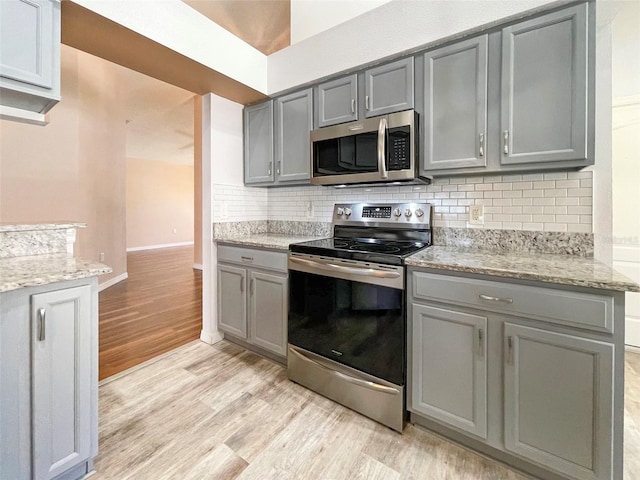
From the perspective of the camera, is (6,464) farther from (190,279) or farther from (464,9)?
(190,279)

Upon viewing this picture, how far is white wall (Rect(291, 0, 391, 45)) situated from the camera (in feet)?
7.78

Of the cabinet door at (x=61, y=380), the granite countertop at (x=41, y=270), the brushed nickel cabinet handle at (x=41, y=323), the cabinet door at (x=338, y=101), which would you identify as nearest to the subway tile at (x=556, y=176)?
the cabinet door at (x=338, y=101)

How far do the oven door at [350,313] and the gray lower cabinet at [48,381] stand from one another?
44.2 inches

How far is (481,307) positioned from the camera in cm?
139

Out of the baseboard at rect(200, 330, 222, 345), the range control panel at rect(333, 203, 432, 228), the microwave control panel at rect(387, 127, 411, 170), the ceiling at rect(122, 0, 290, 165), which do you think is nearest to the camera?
the microwave control panel at rect(387, 127, 411, 170)

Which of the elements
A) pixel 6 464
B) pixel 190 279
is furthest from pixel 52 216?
pixel 6 464

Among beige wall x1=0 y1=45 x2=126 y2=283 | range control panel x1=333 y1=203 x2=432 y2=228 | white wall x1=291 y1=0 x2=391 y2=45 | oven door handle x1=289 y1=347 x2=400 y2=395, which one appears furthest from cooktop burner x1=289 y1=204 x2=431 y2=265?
beige wall x1=0 y1=45 x2=126 y2=283

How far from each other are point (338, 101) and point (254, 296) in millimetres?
1624

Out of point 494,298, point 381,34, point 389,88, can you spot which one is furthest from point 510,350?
point 381,34

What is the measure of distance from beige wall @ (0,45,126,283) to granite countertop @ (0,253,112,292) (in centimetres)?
218

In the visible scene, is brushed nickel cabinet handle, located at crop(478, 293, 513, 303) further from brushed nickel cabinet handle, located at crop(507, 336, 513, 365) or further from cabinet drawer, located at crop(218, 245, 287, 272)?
cabinet drawer, located at crop(218, 245, 287, 272)

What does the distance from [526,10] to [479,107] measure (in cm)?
48

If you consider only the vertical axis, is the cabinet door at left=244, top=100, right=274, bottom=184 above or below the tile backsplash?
above

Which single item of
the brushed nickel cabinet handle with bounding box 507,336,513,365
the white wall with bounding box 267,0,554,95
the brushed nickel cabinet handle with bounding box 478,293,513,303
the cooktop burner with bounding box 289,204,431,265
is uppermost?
the white wall with bounding box 267,0,554,95
